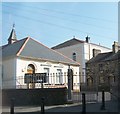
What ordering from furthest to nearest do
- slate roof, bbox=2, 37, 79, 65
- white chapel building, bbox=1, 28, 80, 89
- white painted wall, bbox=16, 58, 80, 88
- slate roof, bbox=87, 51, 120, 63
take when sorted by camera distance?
1. slate roof, bbox=87, 51, 120, 63
2. slate roof, bbox=2, 37, 79, 65
3. white chapel building, bbox=1, 28, 80, 89
4. white painted wall, bbox=16, 58, 80, 88

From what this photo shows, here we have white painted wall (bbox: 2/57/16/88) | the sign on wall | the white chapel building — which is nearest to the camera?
the sign on wall

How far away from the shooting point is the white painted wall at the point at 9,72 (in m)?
29.3

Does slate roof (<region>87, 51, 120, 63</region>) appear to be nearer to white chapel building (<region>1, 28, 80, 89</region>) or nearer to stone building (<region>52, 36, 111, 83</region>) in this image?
stone building (<region>52, 36, 111, 83</region>)

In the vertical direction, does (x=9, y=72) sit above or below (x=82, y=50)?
below

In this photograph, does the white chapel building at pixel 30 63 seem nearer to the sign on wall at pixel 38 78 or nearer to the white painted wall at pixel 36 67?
the white painted wall at pixel 36 67

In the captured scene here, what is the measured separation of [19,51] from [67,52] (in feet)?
87.1

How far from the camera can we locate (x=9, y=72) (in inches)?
1195

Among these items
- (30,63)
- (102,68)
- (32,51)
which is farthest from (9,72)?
(102,68)

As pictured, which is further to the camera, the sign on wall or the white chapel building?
the white chapel building

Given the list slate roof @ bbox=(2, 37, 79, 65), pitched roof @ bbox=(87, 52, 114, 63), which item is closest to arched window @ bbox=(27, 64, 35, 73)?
slate roof @ bbox=(2, 37, 79, 65)

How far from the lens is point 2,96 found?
1853cm

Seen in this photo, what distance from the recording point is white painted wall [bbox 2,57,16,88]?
29344 millimetres

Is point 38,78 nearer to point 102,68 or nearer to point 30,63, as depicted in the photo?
point 30,63

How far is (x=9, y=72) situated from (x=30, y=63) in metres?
2.63
